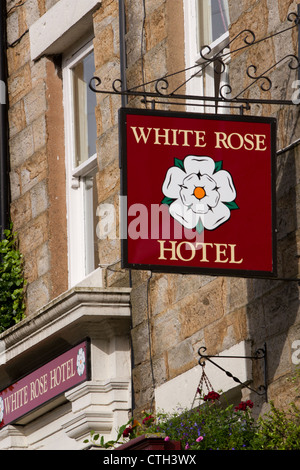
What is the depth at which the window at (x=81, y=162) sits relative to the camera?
12.5 meters

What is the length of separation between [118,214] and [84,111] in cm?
164

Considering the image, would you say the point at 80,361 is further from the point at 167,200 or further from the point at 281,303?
the point at 167,200

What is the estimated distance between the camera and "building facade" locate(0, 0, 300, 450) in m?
9.23

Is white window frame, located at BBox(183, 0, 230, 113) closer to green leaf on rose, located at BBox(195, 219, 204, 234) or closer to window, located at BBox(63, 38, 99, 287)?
window, located at BBox(63, 38, 99, 287)

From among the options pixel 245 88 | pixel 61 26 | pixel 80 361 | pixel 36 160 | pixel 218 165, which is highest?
pixel 61 26

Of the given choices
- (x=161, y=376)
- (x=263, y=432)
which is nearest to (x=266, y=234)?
(x=263, y=432)

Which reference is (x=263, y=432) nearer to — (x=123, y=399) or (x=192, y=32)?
(x=123, y=399)

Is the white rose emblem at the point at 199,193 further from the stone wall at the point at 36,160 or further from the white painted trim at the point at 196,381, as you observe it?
the stone wall at the point at 36,160

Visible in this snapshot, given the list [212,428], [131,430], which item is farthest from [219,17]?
[212,428]

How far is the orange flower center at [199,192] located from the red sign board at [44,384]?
2850mm

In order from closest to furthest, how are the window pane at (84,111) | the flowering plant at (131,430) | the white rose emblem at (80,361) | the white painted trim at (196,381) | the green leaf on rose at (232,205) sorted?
the green leaf on rose at (232,205), the white painted trim at (196,381), the flowering plant at (131,430), the white rose emblem at (80,361), the window pane at (84,111)

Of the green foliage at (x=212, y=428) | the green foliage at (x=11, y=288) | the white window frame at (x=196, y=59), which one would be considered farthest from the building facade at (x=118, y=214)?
the green foliage at (x=212, y=428)

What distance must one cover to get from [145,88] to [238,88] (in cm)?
152

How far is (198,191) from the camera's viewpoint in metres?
8.80
